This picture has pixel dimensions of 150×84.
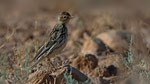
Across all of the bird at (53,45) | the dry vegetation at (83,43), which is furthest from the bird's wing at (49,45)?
the dry vegetation at (83,43)

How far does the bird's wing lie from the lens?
739 centimetres

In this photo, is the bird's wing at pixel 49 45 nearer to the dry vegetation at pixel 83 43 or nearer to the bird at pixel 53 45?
the bird at pixel 53 45

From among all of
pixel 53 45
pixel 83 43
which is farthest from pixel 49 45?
pixel 83 43

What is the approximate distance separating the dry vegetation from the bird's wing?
0.24 meters

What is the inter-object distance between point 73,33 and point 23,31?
1937 millimetres

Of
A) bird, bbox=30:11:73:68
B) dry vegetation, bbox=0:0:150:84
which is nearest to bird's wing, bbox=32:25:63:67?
bird, bbox=30:11:73:68

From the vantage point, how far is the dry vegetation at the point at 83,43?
21.8 ft

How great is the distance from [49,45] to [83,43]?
358cm

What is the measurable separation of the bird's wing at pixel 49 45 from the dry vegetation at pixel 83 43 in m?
0.24

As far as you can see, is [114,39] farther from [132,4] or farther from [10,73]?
[132,4]

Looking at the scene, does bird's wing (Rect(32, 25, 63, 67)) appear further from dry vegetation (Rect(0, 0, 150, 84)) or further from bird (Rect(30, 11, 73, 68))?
dry vegetation (Rect(0, 0, 150, 84))

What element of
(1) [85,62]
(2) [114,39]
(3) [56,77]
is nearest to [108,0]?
(2) [114,39]

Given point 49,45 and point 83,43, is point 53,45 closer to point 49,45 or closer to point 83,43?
point 49,45

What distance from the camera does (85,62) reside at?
8.45 m
